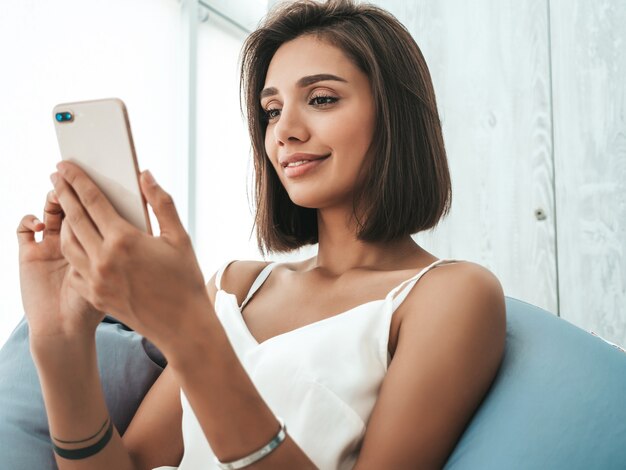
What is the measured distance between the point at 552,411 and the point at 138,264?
0.59 m

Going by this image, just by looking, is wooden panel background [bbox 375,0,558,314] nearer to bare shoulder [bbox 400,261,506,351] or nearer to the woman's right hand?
bare shoulder [bbox 400,261,506,351]

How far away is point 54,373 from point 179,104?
2145mm

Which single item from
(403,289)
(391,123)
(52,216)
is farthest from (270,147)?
(52,216)

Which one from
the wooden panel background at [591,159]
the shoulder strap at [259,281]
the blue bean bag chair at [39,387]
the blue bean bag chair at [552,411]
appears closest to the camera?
the blue bean bag chair at [552,411]

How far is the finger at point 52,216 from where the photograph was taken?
2.70 ft

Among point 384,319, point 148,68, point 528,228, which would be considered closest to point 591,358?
point 384,319

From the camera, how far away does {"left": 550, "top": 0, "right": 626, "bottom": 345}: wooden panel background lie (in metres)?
1.98

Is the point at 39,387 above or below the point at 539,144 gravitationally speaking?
below

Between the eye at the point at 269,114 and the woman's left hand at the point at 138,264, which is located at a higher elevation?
the eye at the point at 269,114

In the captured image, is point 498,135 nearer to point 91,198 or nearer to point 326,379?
point 326,379

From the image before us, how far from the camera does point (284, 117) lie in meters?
1.18

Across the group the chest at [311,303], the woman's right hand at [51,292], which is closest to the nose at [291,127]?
the chest at [311,303]

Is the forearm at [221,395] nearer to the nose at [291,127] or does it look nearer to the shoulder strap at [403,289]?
the shoulder strap at [403,289]

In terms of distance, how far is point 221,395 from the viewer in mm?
659
